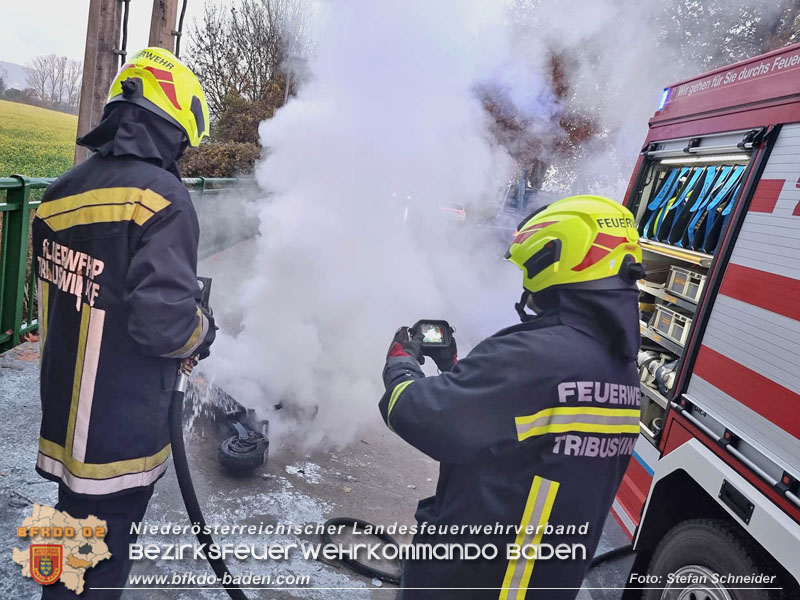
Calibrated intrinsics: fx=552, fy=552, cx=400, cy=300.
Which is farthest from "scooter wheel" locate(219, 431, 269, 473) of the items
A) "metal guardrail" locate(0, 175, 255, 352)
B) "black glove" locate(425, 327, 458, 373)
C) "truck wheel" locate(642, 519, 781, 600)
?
"truck wheel" locate(642, 519, 781, 600)

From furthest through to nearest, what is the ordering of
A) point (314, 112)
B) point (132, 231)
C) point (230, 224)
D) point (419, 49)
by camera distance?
1. point (230, 224)
2. point (419, 49)
3. point (314, 112)
4. point (132, 231)

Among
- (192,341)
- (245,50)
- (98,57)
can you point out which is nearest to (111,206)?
(192,341)

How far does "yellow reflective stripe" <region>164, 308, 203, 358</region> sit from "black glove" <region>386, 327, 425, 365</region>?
73cm

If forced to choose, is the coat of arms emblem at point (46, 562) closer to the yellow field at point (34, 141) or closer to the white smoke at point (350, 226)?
the white smoke at point (350, 226)

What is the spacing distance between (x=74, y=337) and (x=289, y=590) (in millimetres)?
1685

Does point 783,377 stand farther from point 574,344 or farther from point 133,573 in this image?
point 133,573

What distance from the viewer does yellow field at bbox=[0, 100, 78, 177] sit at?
23.7 ft

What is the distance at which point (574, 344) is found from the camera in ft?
5.27

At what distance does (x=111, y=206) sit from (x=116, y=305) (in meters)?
0.35

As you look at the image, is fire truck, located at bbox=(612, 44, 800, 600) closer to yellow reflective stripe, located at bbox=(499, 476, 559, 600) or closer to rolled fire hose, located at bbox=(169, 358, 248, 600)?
yellow reflective stripe, located at bbox=(499, 476, 559, 600)

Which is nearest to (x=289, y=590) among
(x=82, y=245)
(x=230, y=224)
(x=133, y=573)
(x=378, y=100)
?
(x=133, y=573)

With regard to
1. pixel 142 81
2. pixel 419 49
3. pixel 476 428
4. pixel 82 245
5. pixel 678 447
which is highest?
pixel 419 49

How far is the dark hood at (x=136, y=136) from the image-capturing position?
2.01m

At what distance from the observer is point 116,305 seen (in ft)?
6.44
